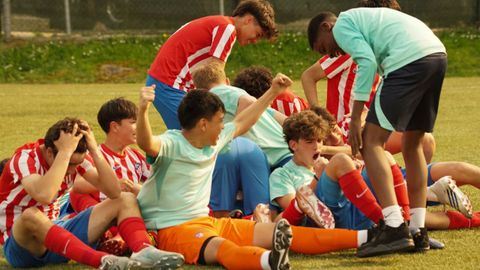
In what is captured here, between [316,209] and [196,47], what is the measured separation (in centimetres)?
286

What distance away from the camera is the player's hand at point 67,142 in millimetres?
5613

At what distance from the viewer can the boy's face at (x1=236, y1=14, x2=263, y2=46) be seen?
8.17 m

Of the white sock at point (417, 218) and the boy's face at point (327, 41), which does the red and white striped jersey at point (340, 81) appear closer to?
the boy's face at point (327, 41)

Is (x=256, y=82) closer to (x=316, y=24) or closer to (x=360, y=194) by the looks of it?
(x=316, y=24)

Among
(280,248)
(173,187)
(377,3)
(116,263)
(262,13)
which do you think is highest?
(377,3)

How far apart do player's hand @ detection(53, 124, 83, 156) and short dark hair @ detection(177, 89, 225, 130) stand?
0.64 m

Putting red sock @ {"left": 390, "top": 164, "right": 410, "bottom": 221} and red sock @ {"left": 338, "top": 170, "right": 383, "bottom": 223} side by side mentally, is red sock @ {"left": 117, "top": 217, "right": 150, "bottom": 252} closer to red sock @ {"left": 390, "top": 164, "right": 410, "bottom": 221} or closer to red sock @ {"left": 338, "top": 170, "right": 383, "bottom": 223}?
red sock @ {"left": 338, "top": 170, "right": 383, "bottom": 223}

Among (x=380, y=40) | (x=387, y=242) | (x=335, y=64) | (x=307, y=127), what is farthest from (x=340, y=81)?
(x=387, y=242)

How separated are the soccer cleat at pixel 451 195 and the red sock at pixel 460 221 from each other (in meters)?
0.08

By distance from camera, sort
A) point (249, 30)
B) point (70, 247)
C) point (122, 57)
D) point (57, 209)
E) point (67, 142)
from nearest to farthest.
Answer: point (70, 247) → point (67, 142) → point (57, 209) → point (249, 30) → point (122, 57)

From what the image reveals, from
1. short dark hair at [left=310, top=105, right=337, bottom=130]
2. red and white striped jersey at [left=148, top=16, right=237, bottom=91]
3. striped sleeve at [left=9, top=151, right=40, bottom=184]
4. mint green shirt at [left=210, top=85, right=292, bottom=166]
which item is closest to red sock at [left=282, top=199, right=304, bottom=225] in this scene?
mint green shirt at [left=210, top=85, right=292, bottom=166]

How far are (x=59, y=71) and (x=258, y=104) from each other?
14373 millimetres

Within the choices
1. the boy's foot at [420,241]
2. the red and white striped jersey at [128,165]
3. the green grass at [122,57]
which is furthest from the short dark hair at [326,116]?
the green grass at [122,57]

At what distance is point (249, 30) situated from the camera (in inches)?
323
